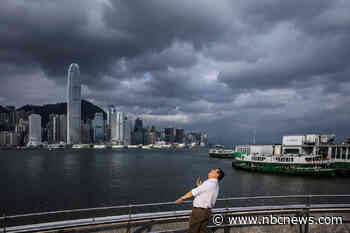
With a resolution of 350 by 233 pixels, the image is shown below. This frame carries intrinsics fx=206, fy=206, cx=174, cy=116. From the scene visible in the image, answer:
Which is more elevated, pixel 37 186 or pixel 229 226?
pixel 229 226

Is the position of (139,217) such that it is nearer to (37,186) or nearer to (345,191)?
(37,186)

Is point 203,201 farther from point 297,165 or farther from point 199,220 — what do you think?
point 297,165

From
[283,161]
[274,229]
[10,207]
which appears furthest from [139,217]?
[283,161]

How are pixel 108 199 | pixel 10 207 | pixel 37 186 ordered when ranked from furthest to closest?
pixel 37 186 → pixel 108 199 → pixel 10 207

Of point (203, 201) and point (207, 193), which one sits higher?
point (207, 193)

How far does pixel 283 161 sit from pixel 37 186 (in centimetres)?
6033

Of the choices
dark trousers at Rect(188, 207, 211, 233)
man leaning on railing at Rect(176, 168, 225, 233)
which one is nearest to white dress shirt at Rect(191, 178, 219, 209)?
man leaning on railing at Rect(176, 168, 225, 233)

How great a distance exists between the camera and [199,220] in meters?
4.66

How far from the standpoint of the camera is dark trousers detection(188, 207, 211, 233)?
4652 mm

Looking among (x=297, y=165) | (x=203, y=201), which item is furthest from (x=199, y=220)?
(x=297, y=165)

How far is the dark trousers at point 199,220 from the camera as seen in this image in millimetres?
4652

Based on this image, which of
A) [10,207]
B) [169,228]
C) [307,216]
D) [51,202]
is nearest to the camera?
[169,228]

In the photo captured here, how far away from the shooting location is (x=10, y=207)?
2597 cm

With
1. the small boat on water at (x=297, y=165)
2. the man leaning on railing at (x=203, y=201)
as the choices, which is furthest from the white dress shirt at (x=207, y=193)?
the small boat on water at (x=297, y=165)
